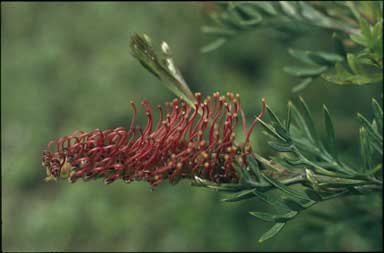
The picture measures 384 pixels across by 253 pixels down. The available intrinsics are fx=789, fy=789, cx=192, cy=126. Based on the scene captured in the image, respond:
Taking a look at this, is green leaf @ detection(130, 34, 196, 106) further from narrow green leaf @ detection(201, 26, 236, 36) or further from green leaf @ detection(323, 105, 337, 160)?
narrow green leaf @ detection(201, 26, 236, 36)

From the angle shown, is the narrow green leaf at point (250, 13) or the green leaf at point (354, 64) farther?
the narrow green leaf at point (250, 13)

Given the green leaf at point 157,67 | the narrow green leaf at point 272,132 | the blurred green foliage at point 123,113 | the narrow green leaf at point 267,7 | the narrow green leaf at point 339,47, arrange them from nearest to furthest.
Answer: the narrow green leaf at point 272,132, the green leaf at point 157,67, the narrow green leaf at point 339,47, the narrow green leaf at point 267,7, the blurred green foliage at point 123,113

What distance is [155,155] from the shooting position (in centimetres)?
103

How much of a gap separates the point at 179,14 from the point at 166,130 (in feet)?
6.38

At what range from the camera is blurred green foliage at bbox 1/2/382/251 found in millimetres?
2055

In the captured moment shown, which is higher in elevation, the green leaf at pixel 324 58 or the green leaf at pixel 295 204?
the green leaf at pixel 324 58

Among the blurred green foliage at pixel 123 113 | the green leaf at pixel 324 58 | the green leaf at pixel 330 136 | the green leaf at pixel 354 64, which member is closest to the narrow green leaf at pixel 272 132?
the green leaf at pixel 330 136

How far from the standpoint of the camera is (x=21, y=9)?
343 cm

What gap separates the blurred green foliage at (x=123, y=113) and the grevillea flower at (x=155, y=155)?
600mm

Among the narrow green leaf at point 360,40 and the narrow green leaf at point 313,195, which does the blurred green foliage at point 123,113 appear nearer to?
the narrow green leaf at point 360,40

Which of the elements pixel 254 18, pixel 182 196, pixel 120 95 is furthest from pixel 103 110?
pixel 254 18

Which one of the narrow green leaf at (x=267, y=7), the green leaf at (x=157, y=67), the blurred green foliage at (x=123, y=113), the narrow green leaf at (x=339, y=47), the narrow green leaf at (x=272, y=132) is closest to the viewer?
the narrow green leaf at (x=272, y=132)

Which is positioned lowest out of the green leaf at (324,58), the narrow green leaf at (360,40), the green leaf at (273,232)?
the green leaf at (273,232)

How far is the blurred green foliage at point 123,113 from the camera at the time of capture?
2.05 m
